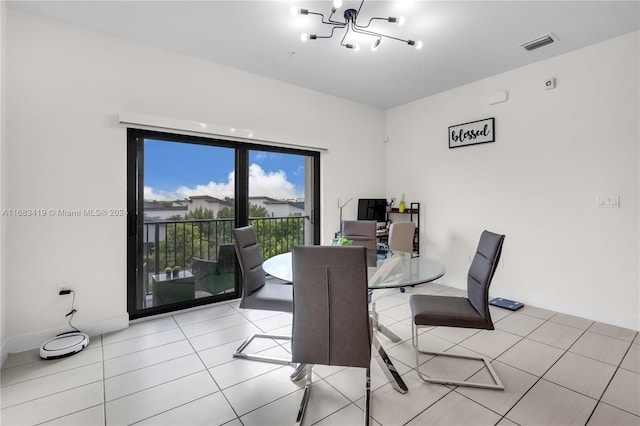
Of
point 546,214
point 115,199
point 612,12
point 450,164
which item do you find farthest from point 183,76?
point 546,214

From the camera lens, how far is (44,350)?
2.37 meters

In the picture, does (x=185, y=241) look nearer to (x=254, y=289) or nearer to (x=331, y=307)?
(x=254, y=289)

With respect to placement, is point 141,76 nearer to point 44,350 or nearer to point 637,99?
point 44,350

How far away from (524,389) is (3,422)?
3119 millimetres

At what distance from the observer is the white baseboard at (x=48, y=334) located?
8.01 feet

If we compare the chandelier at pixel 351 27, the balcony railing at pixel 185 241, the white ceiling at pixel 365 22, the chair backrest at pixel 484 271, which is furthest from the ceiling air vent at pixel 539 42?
the balcony railing at pixel 185 241

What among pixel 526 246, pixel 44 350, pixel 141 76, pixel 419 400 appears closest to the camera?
pixel 419 400

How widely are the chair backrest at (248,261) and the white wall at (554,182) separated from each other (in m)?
2.97

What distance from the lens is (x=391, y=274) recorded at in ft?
7.15

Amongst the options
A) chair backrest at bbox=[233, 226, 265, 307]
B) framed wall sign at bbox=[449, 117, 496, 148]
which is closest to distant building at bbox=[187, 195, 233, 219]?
chair backrest at bbox=[233, 226, 265, 307]

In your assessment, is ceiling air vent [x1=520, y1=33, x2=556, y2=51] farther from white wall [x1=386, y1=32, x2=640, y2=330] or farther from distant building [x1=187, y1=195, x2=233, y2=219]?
distant building [x1=187, y1=195, x2=233, y2=219]

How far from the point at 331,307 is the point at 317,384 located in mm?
758

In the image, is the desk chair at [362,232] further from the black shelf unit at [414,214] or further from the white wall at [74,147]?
the white wall at [74,147]

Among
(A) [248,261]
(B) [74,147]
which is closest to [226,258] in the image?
(A) [248,261]
